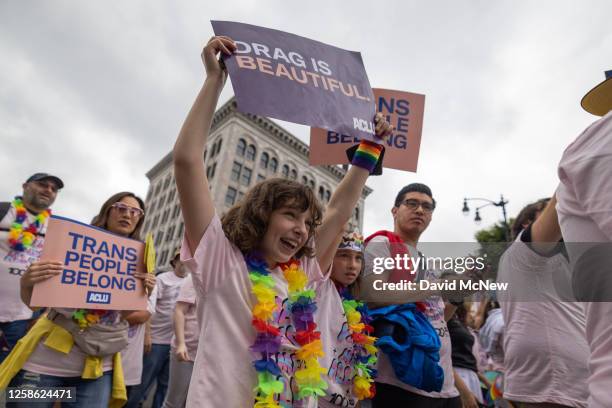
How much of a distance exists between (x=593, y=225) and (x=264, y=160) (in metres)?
34.5

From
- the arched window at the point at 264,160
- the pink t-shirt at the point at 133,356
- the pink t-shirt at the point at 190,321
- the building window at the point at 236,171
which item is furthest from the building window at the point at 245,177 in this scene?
the pink t-shirt at the point at 133,356

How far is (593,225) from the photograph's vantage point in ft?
3.84

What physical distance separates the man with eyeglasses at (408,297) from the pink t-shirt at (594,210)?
1.27 meters

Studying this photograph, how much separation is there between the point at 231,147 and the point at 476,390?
3008 cm

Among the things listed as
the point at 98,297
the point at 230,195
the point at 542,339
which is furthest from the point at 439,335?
the point at 230,195

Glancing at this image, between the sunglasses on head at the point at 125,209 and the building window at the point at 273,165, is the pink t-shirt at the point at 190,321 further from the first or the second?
the building window at the point at 273,165

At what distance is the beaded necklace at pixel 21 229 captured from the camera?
3.52m

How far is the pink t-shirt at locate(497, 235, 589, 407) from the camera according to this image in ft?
6.68

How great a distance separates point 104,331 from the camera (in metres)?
2.54

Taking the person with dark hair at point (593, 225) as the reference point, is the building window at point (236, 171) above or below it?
above

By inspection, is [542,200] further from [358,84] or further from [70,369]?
[70,369]

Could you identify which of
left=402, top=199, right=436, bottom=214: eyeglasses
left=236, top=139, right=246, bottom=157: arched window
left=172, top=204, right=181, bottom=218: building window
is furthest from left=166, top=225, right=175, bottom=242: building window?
left=402, top=199, right=436, bottom=214: eyeglasses

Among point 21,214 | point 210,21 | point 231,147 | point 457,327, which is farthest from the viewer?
point 231,147

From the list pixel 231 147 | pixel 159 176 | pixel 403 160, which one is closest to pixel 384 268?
pixel 403 160
